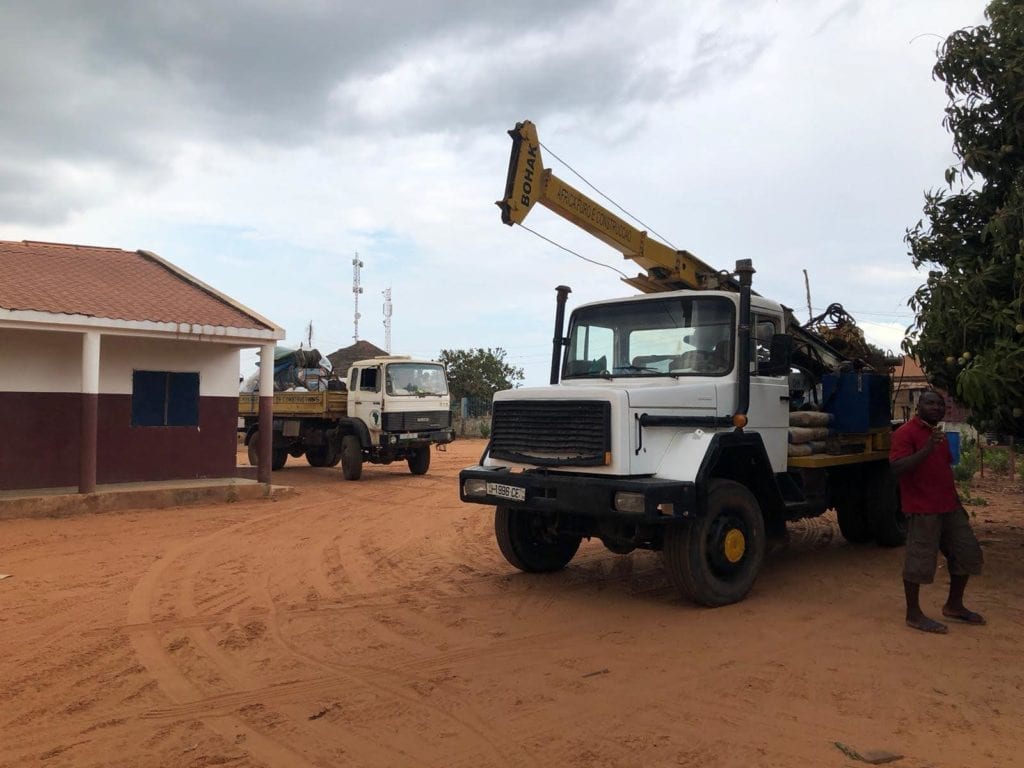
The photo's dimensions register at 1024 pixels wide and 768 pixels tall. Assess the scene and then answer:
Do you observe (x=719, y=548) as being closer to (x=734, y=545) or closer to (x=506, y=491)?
(x=734, y=545)

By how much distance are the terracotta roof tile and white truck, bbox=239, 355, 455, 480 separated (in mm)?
3238

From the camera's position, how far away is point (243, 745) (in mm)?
3666

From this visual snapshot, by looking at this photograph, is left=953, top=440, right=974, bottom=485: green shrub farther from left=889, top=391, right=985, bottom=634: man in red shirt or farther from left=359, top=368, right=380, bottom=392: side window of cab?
left=359, top=368, right=380, bottom=392: side window of cab

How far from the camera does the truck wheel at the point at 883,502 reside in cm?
846

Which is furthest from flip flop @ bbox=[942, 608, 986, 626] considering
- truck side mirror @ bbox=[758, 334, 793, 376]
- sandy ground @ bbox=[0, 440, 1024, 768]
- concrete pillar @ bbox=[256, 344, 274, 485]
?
concrete pillar @ bbox=[256, 344, 274, 485]

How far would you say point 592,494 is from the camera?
19.0 feet

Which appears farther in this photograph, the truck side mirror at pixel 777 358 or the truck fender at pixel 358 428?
the truck fender at pixel 358 428

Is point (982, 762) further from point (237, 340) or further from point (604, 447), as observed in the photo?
point (237, 340)

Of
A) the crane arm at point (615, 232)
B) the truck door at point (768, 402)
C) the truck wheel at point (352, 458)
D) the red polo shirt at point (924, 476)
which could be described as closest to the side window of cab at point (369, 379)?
the truck wheel at point (352, 458)

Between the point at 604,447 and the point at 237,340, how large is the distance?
8931mm

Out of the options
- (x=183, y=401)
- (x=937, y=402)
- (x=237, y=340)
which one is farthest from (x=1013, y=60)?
(x=183, y=401)

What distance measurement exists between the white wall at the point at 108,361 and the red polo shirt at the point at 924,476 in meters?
11.1

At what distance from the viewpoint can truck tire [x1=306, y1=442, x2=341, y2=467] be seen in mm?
17844

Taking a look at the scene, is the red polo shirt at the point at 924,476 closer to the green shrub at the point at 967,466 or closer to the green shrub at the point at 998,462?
the green shrub at the point at 967,466
